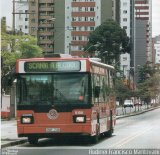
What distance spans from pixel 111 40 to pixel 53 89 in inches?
3602

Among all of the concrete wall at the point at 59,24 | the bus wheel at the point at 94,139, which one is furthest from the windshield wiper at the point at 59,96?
the concrete wall at the point at 59,24

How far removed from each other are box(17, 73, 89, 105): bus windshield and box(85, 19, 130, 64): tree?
3409 inches

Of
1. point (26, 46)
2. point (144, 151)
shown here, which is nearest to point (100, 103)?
point (144, 151)

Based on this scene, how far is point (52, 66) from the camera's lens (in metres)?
23.9

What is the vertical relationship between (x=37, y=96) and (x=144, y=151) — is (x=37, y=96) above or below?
above

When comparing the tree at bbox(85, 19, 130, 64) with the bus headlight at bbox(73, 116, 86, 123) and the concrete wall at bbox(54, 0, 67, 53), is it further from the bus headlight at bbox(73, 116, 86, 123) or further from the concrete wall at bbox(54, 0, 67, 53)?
the bus headlight at bbox(73, 116, 86, 123)

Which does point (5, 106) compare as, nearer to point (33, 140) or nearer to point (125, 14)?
point (33, 140)

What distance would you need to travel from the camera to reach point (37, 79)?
78.1ft

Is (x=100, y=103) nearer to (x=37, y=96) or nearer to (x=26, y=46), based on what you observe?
(x=37, y=96)

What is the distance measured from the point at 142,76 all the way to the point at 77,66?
12105 centimetres

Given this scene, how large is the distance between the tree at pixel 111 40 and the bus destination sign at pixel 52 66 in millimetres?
86271

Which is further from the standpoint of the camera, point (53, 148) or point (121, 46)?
point (121, 46)

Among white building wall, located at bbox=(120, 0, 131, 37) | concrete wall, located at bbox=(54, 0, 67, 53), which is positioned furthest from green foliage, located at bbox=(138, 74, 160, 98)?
white building wall, located at bbox=(120, 0, 131, 37)

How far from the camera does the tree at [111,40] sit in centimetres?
11206
